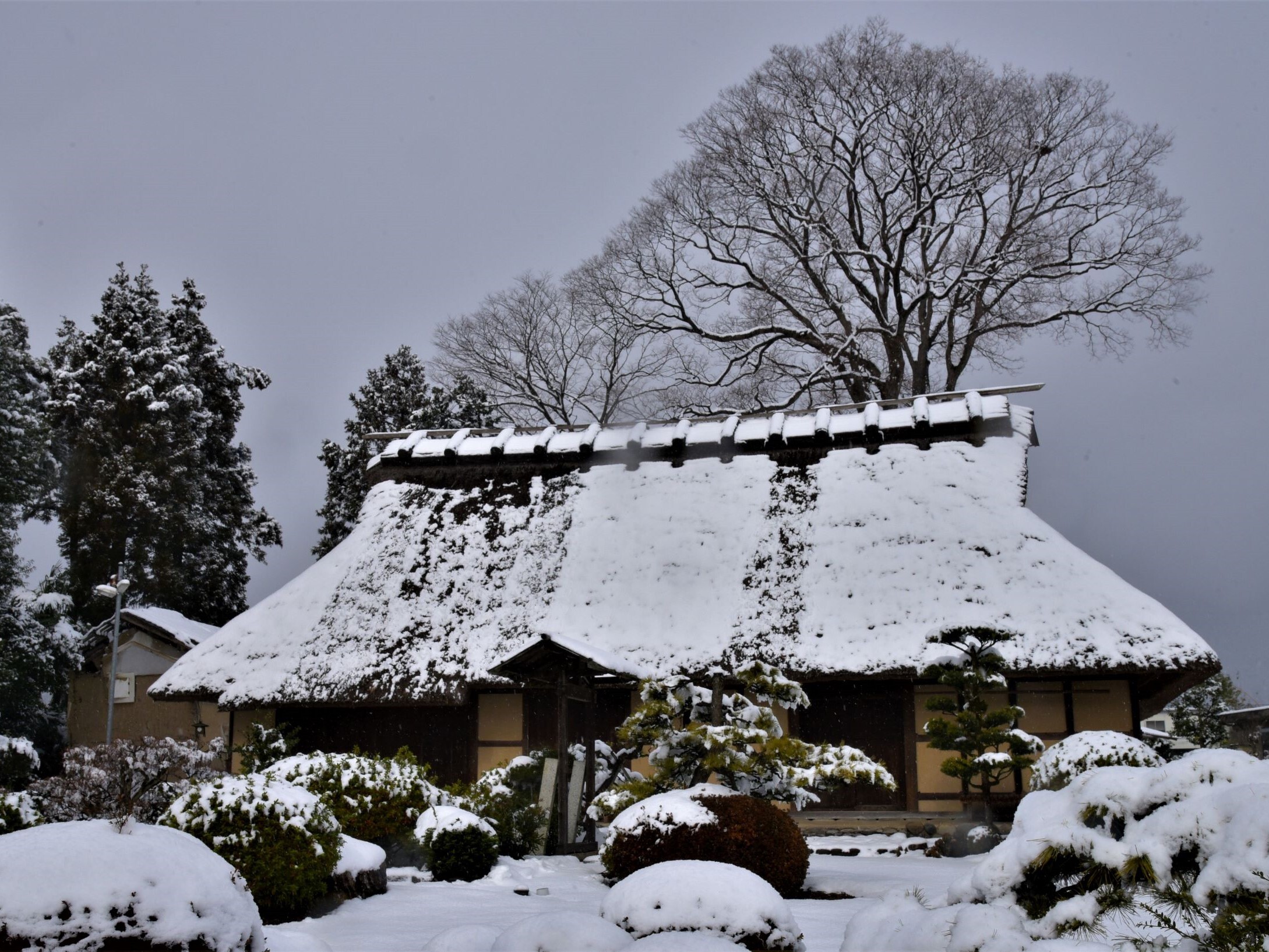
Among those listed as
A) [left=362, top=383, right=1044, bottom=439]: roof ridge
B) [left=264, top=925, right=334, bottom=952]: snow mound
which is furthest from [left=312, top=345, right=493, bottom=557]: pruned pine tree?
[left=264, top=925, right=334, bottom=952]: snow mound

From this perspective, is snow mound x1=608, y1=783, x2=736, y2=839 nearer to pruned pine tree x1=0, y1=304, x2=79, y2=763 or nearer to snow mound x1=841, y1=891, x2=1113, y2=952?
snow mound x1=841, y1=891, x2=1113, y2=952

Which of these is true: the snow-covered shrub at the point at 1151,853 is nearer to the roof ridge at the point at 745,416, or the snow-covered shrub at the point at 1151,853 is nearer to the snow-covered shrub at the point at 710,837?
the snow-covered shrub at the point at 710,837

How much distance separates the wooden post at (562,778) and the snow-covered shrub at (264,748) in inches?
206

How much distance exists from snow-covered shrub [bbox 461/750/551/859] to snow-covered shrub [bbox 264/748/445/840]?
2.74ft

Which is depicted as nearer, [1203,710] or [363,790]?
[363,790]

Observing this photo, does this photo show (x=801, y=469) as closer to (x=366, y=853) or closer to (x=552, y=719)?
(x=552, y=719)

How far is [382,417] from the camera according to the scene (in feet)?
113

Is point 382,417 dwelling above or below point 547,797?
above

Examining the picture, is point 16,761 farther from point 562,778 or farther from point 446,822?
point 446,822

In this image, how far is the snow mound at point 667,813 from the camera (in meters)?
10.4

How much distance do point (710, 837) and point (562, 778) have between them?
419 cm

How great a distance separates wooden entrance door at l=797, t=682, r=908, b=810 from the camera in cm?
1700

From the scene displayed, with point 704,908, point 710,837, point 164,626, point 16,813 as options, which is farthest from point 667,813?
point 164,626

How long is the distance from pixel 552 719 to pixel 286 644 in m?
4.40
